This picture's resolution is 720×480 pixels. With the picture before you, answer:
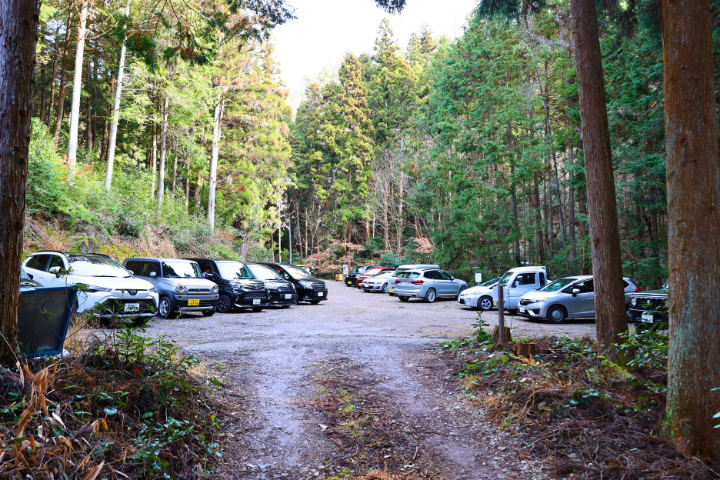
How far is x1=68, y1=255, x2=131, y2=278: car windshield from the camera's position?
35.4 ft

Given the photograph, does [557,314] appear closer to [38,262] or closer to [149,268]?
[149,268]

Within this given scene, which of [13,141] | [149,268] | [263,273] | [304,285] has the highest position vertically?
[13,141]

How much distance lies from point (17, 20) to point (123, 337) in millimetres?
3007

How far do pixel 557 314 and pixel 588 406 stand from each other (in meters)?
10.2

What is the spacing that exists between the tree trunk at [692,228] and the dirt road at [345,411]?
52.5 inches

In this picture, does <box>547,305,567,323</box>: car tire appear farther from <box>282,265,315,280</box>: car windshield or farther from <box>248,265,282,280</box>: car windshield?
<box>282,265,315,280</box>: car windshield

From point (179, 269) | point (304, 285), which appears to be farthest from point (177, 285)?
point (304, 285)

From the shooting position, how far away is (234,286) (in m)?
15.1

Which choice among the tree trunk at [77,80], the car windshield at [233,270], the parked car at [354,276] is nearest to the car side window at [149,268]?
the car windshield at [233,270]

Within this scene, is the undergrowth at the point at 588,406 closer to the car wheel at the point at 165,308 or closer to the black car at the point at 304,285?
the car wheel at the point at 165,308

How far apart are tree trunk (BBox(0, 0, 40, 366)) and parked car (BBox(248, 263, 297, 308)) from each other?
12.2 meters

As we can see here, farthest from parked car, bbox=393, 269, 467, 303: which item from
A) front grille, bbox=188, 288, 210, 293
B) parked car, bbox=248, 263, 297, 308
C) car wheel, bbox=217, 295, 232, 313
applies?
front grille, bbox=188, 288, 210, 293

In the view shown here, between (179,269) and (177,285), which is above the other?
(179,269)

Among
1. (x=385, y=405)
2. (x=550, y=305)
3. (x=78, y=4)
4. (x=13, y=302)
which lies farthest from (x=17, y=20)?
(x=78, y=4)
